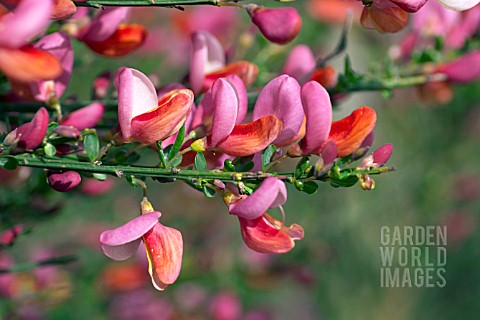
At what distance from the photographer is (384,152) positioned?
735mm

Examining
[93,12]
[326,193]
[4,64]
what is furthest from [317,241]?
[4,64]

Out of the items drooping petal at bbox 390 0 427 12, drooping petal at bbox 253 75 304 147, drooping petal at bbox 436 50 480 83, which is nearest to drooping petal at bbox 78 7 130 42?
drooping petal at bbox 253 75 304 147

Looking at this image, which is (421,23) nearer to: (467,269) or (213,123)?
(213,123)

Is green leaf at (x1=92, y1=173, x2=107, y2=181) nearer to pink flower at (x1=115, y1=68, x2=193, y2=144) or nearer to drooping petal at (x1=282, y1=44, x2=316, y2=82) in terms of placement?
pink flower at (x1=115, y1=68, x2=193, y2=144)

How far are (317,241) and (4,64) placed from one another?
185cm

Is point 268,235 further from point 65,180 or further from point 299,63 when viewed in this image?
point 299,63

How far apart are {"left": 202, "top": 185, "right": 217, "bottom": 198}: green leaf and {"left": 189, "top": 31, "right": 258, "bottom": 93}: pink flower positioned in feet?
0.67

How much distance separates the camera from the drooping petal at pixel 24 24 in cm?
54

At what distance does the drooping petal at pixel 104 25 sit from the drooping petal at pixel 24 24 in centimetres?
31

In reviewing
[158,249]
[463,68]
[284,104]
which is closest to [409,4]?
[284,104]

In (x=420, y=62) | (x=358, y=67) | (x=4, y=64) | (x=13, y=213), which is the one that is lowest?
(x=358, y=67)

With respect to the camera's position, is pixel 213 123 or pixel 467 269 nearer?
pixel 213 123

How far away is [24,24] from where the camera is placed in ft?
1.78

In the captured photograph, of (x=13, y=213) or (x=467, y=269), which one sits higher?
(x=13, y=213)
